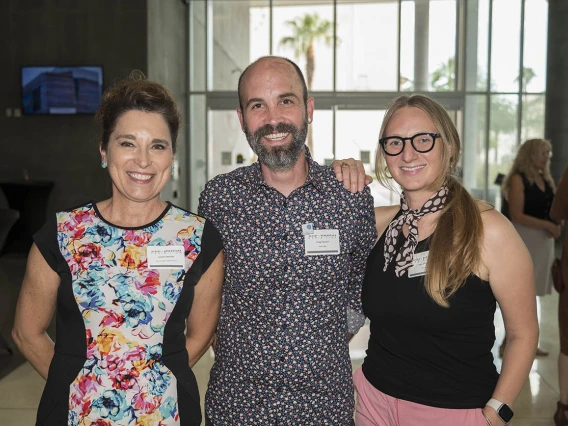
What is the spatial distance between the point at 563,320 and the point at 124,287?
304 centimetres

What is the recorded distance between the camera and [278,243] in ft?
7.23

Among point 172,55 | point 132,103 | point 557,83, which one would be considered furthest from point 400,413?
point 557,83

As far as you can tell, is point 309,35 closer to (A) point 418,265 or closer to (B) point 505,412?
Result: (A) point 418,265

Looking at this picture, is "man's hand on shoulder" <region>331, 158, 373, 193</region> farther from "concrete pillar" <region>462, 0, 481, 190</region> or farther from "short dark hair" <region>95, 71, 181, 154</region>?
"concrete pillar" <region>462, 0, 481, 190</region>

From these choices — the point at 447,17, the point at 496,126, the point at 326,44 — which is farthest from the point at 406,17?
the point at 496,126

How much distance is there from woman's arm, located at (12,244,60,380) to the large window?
11.6m

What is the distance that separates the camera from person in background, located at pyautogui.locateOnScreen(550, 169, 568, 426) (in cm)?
384

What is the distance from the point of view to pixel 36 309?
6.34 feet

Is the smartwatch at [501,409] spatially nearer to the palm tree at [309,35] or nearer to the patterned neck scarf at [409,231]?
the patterned neck scarf at [409,231]

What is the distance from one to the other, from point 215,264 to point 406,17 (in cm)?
1266

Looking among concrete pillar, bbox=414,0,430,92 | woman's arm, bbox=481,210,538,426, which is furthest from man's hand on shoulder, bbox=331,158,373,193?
concrete pillar, bbox=414,0,430,92

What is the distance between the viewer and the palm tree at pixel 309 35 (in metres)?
13.5

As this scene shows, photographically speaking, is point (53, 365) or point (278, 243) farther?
point (278, 243)

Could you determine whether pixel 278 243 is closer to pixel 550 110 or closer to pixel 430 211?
pixel 430 211
